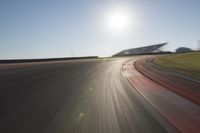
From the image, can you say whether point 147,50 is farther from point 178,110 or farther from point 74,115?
point 74,115

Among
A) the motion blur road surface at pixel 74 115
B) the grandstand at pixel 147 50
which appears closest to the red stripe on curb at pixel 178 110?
the motion blur road surface at pixel 74 115

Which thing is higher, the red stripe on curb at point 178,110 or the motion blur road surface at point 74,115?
the motion blur road surface at point 74,115

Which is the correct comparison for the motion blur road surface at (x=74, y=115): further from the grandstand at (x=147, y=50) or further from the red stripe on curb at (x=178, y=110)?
the grandstand at (x=147, y=50)

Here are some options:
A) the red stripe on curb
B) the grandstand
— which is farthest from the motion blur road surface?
the grandstand

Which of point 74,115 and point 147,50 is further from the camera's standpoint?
point 147,50

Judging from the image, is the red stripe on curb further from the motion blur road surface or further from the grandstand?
the grandstand

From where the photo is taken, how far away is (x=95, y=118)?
23.5ft

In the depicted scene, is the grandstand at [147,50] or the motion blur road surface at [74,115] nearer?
the motion blur road surface at [74,115]

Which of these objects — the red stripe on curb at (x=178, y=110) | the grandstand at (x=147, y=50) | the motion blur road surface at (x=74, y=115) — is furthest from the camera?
the grandstand at (x=147, y=50)

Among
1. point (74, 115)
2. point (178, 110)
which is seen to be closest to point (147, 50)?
point (178, 110)

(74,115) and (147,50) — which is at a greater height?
(74,115)

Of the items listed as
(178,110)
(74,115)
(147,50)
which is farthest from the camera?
(147,50)

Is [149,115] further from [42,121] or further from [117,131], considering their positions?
[42,121]

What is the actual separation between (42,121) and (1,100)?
358cm
